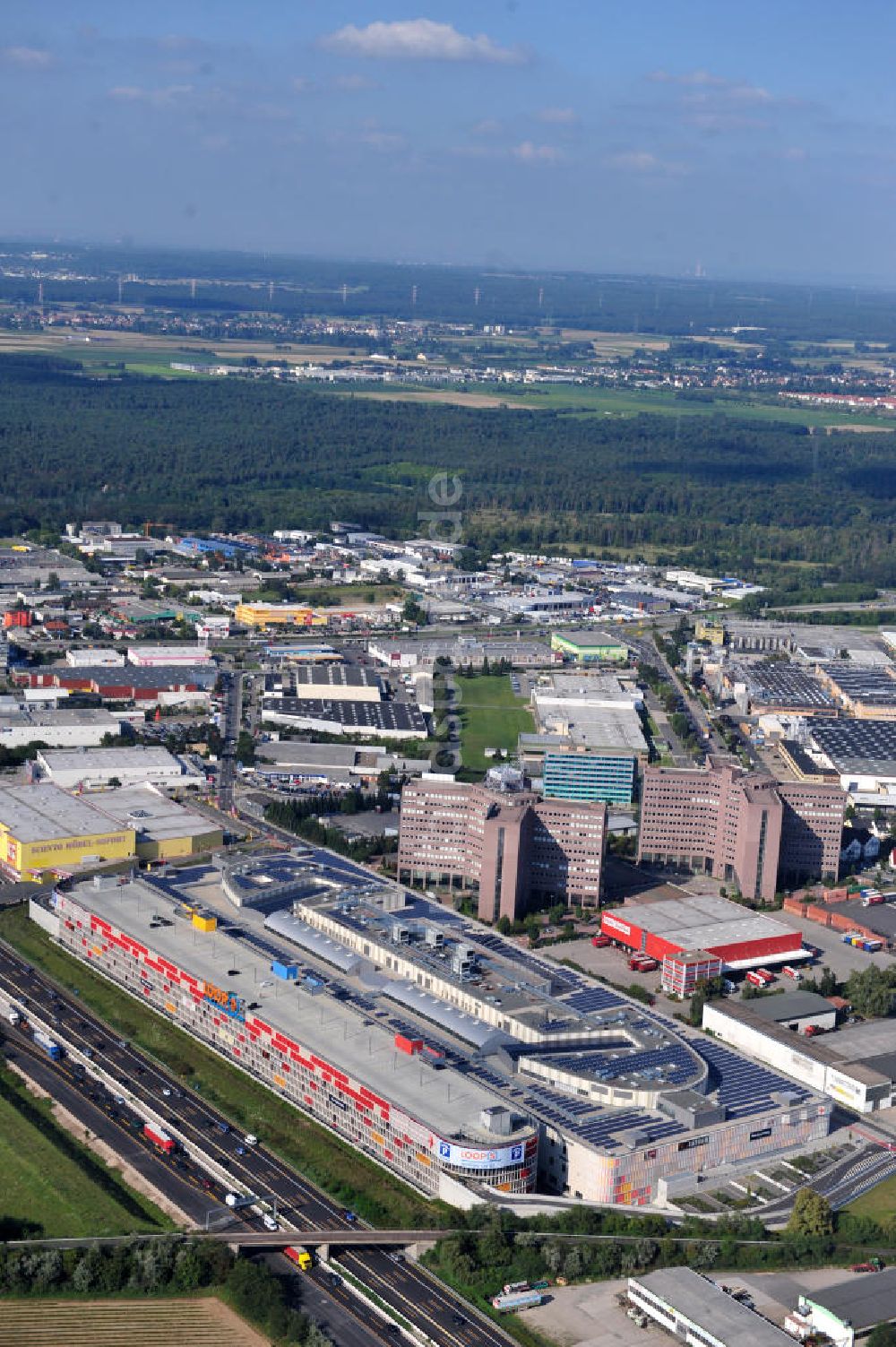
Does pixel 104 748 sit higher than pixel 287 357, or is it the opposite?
pixel 287 357

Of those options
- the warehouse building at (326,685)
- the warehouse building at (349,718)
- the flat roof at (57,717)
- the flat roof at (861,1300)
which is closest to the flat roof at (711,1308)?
the flat roof at (861,1300)

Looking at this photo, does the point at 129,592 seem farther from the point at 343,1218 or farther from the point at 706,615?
the point at 343,1218

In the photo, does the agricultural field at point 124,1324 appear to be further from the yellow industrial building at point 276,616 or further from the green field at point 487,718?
the yellow industrial building at point 276,616

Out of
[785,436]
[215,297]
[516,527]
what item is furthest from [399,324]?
[516,527]

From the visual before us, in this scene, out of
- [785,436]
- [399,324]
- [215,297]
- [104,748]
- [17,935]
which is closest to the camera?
[17,935]

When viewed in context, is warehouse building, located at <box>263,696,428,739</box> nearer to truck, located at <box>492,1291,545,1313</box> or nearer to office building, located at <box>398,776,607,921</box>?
office building, located at <box>398,776,607,921</box>

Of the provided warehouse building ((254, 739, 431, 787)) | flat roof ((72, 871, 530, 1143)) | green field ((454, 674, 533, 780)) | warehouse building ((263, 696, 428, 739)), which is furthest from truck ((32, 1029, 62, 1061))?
warehouse building ((263, 696, 428, 739))
